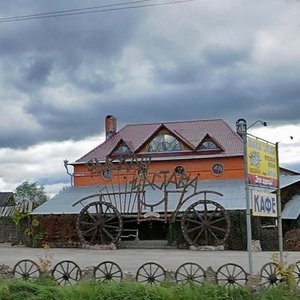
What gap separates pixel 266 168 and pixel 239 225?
798 inches

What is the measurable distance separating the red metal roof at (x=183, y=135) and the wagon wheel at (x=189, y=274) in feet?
92.1

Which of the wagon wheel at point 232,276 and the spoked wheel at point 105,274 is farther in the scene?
the spoked wheel at point 105,274

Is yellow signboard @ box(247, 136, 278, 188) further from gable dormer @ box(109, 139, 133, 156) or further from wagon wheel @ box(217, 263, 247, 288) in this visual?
gable dormer @ box(109, 139, 133, 156)

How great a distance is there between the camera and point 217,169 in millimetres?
40844

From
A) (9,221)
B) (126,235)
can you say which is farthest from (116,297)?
(9,221)

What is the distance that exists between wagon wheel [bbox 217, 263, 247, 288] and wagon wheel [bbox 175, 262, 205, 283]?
0.35 meters

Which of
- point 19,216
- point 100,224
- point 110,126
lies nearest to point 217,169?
point 100,224

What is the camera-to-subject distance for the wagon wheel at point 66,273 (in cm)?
1220

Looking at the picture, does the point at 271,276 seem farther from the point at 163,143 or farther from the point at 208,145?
the point at 163,143

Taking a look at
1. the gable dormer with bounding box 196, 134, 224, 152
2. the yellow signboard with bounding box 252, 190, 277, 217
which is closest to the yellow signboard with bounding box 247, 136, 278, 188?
the yellow signboard with bounding box 252, 190, 277, 217

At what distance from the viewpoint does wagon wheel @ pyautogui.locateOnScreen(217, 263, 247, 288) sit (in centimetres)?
1106

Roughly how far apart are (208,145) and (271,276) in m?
30.7

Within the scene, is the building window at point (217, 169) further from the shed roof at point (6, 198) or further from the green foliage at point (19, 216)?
the shed roof at point (6, 198)

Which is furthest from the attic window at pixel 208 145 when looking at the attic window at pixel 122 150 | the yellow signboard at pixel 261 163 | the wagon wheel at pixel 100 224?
the yellow signboard at pixel 261 163
